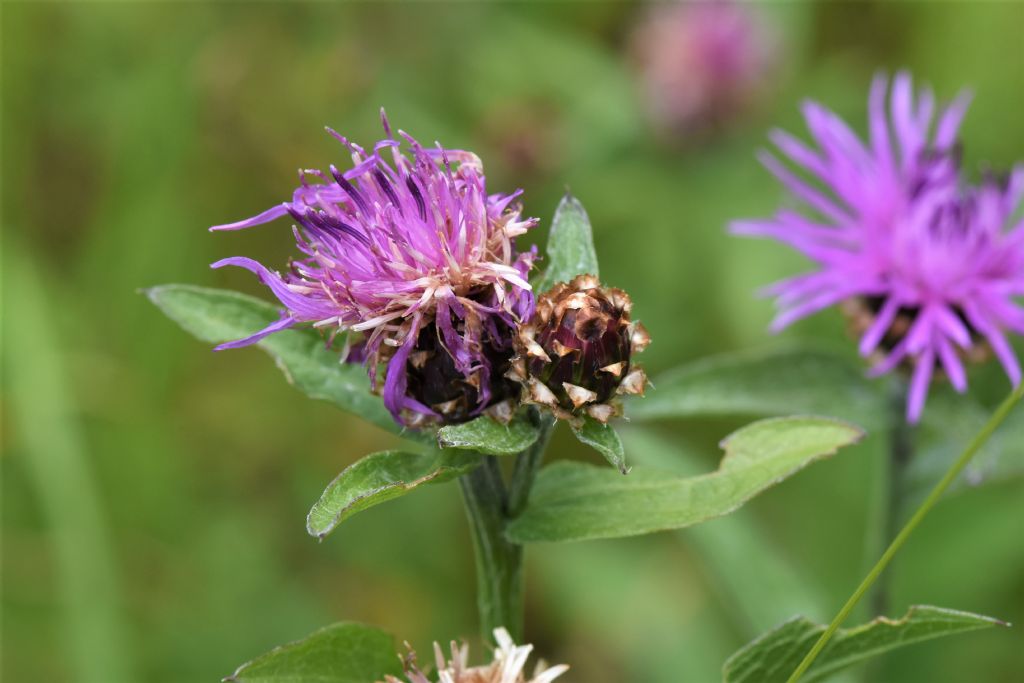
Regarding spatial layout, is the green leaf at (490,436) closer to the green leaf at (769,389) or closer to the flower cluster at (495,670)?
the flower cluster at (495,670)

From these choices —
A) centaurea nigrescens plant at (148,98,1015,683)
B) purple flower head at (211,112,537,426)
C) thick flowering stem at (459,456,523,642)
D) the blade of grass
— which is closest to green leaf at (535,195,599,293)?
centaurea nigrescens plant at (148,98,1015,683)

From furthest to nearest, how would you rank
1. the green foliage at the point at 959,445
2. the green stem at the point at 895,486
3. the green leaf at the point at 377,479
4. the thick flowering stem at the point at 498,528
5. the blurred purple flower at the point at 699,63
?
1. the blurred purple flower at the point at 699,63
2. the green stem at the point at 895,486
3. the green foliage at the point at 959,445
4. the thick flowering stem at the point at 498,528
5. the green leaf at the point at 377,479

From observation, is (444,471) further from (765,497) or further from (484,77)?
(484,77)

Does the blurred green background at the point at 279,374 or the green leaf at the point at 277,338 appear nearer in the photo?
the green leaf at the point at 277,338

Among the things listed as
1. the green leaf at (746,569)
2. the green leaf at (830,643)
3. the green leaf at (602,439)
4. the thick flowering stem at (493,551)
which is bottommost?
the green leaf at (746,569)

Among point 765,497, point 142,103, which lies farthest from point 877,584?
point 142,103

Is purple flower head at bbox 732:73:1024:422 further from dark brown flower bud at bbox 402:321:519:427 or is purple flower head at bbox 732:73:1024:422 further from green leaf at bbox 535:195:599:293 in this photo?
dark brown flower bud at bbox 402:321:519:427

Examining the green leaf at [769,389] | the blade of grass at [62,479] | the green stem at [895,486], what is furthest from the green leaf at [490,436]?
the blade of grass at [62,479]

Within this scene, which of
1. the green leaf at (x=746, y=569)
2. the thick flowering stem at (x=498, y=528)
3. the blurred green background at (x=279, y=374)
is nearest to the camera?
the thick flowering stem at (x=498, y=528)
